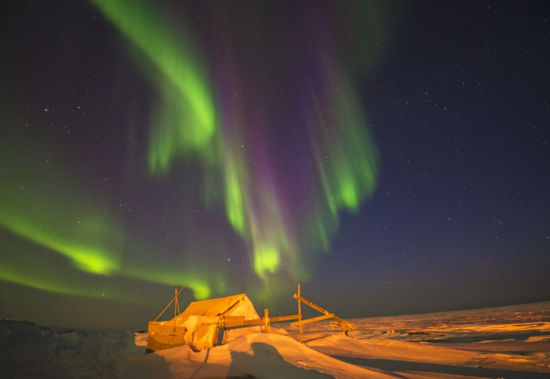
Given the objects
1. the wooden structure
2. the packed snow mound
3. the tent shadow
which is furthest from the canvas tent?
the tent shadow

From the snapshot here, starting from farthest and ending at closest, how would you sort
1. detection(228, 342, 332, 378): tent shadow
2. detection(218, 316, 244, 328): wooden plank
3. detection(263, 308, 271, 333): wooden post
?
detection(218, 316, 244, 328): wooden plank → detection(263, 308, 271, 333): wooden post → detection(228, 342, 332, 378): tent shadow

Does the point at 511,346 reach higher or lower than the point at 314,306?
lower

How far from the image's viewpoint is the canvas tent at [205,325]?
19.9 metres

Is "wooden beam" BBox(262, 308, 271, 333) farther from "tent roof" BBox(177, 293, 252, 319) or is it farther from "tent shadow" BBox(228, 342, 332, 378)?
"tent shadow" BBox(228, 342, 332, 378)

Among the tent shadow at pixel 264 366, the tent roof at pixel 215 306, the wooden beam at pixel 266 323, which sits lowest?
the tent shadow at pixel 264 366

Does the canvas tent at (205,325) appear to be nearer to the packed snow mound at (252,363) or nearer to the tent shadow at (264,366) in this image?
the packed snow mound at (252,363)

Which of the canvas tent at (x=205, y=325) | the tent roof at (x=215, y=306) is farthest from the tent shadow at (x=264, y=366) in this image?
the tent roof at (x=215, y=306)

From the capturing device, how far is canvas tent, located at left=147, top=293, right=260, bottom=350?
19906 millimetres

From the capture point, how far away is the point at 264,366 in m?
12.8

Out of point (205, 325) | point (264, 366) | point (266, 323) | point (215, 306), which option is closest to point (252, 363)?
point (264, 366)

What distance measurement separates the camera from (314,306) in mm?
24031

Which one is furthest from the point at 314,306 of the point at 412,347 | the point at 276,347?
the point at 276,347

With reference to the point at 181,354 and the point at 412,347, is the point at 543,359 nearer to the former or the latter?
the point at 412,347

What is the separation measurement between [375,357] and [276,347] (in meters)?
5.42
